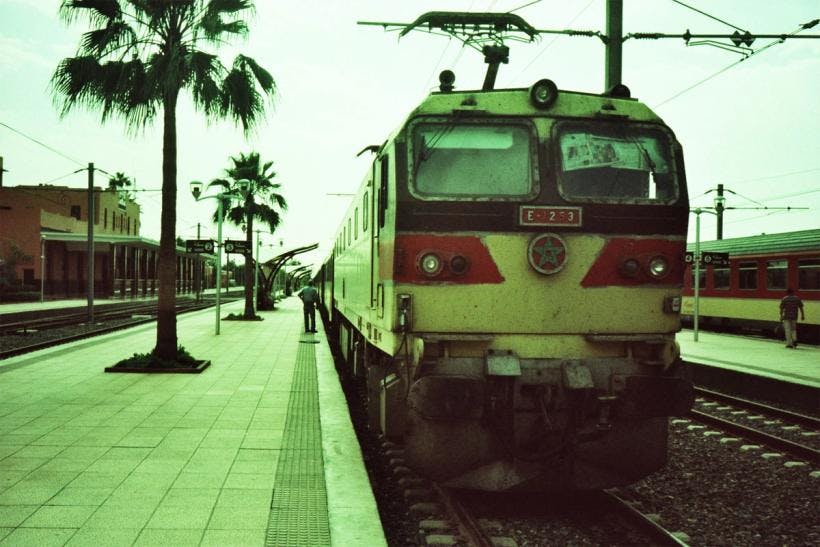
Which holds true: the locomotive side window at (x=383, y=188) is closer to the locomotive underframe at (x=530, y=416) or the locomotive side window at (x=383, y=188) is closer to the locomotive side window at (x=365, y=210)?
the locomotive underframe at (x=530, y=416)

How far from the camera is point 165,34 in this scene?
42.8 ft

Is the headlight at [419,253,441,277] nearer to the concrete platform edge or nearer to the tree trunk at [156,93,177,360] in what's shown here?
the concrete platform edge

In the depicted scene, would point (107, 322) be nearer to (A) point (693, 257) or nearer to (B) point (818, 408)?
(A) point (693, 257)

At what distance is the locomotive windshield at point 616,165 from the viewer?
19.7 feet

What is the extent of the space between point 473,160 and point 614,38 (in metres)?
7.96

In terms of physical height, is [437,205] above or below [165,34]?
below

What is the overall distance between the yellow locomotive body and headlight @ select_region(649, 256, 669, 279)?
2cm

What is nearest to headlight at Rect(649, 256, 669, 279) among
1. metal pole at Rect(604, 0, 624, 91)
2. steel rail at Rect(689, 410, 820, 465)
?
steel rail at Rect(689, 410, 820, 465)

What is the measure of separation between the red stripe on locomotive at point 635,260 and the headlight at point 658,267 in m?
0.02

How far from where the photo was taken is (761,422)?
10055mm

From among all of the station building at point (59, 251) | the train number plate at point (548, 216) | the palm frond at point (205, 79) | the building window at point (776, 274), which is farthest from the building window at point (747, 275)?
the station building at point (59, 251)

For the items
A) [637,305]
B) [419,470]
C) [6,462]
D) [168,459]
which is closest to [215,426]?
[168,459]

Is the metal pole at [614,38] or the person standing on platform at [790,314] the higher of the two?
the metal pole at [614,38]

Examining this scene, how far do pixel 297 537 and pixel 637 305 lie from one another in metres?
3.07
